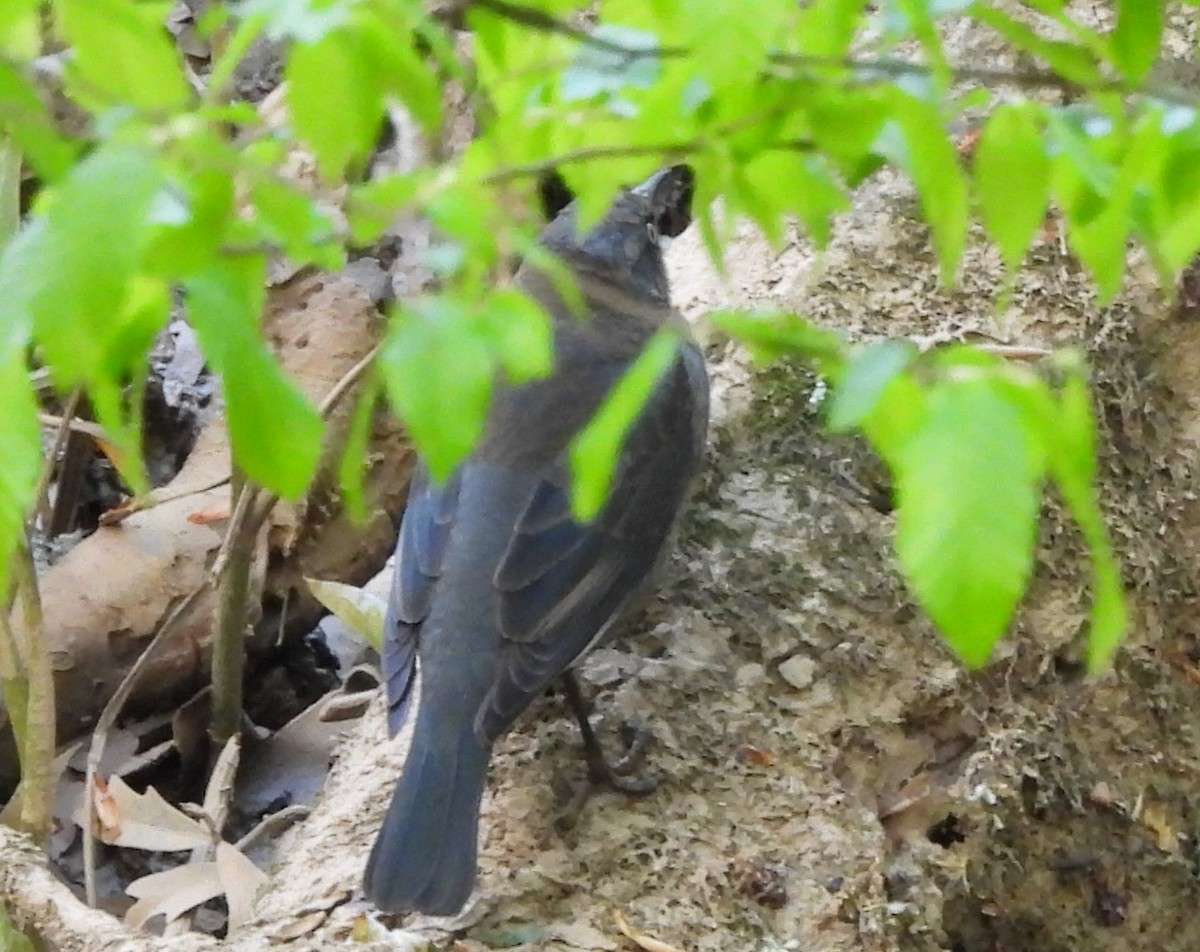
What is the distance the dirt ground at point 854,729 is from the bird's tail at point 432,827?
0.21 feet

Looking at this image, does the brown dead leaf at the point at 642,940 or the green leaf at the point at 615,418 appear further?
the brown dead leaf at the point at 642,940

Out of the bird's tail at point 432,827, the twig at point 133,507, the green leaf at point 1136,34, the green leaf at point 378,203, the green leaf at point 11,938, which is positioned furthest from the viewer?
the twig at point 133,507

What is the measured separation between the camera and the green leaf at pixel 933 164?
940 millimetres

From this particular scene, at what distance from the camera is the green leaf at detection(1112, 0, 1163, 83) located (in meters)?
0.99

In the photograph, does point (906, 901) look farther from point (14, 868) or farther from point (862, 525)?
point (14, 868)

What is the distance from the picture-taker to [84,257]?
0.65 metres

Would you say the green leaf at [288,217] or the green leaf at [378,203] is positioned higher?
the green leaf at [288,217]

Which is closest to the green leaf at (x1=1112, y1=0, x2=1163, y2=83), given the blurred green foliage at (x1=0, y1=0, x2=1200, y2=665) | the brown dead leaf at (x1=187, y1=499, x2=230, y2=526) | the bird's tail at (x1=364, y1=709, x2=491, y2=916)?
the blurred green foliage at (x1=0, y1=0, x2=1200, y2=665)

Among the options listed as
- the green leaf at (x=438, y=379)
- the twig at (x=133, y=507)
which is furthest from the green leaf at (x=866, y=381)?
the twig at (x=133, y=507)

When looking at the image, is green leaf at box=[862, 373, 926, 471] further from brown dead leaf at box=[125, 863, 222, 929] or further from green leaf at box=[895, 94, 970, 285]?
brown dead leaf at box=[125, 863, 222, 929]

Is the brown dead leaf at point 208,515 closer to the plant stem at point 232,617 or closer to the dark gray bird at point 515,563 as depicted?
the plant stem at point 232,617

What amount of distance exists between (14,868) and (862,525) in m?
1.37

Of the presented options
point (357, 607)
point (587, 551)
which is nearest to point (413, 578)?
point (587, 551)

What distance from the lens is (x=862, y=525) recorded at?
7.45 feet
